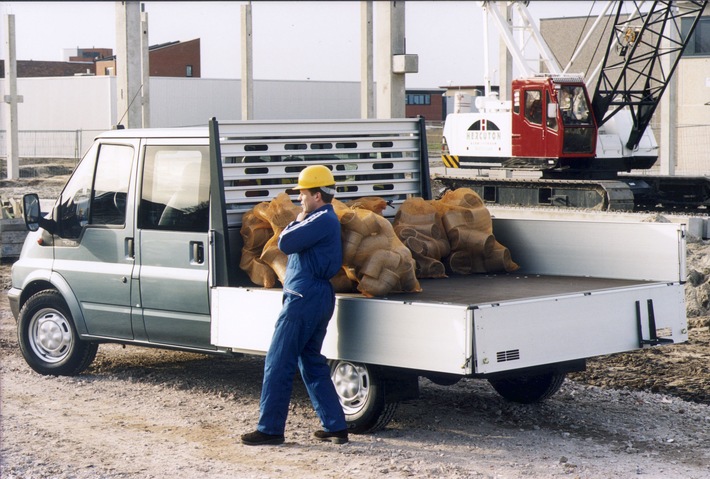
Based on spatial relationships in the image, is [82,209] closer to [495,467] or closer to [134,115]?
[495,467]

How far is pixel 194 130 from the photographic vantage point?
880cm

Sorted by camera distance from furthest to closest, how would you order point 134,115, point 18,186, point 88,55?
point 88,55 < point 18,186 < point 134,115

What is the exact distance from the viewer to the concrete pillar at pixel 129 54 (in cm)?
1828

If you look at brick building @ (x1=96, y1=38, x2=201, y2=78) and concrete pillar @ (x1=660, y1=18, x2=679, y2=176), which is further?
brick building @ (x1=96, y1=38, x2=201, y2=78)

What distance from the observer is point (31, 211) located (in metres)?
A: 9.55

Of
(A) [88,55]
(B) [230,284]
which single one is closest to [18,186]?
(B) [230,284]

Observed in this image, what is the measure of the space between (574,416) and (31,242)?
16.7 feet

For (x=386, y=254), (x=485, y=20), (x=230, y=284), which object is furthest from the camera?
(x=485, y=20)

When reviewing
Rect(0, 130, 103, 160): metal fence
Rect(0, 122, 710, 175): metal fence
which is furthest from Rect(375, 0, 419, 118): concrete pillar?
Rect(0, 130, 103, 160): metal fence

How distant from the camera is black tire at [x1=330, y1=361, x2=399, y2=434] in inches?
301

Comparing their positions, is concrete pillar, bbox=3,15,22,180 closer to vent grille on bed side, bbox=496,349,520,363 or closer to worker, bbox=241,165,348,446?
worker, bbox=241,165,348,446

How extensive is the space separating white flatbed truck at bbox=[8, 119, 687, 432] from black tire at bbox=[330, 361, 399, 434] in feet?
0.04

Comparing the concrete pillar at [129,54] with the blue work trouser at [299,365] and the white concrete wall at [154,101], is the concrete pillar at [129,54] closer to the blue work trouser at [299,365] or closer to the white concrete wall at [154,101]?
the blue work trouser at [299,365]

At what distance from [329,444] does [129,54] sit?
40.5 ft
